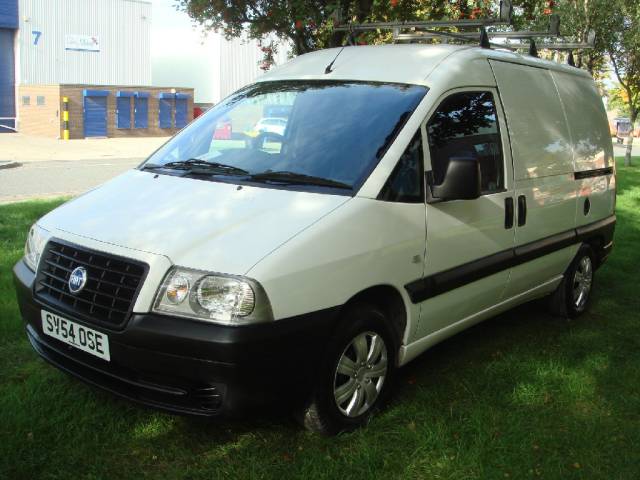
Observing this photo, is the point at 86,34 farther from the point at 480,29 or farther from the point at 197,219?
the point at 197,219

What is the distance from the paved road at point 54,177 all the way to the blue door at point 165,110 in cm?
1620

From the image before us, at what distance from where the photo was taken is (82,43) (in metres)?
41.2

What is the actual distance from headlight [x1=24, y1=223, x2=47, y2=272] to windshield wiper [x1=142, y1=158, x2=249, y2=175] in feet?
2.66

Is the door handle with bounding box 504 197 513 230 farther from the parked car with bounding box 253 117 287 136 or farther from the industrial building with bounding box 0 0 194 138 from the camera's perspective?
the industrial building with bounding box 0 0 194 138

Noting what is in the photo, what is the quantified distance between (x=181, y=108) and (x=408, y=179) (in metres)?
36.5

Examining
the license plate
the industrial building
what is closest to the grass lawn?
the license plate

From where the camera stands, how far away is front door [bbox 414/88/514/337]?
3.88 metres

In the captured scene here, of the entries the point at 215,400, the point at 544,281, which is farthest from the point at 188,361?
the point at 544,281

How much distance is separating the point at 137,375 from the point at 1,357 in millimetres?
1664

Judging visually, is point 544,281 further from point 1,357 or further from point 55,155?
point 55,155

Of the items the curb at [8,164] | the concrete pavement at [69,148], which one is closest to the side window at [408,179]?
the curb at [8,164]

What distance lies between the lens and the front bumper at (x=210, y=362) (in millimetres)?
2922

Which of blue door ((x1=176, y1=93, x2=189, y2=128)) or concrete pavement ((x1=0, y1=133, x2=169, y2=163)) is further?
blue door ((x1=176, y1=93, x2=189, y2=128))

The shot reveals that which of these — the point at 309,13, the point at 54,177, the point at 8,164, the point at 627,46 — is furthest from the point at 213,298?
the point at 627,46
